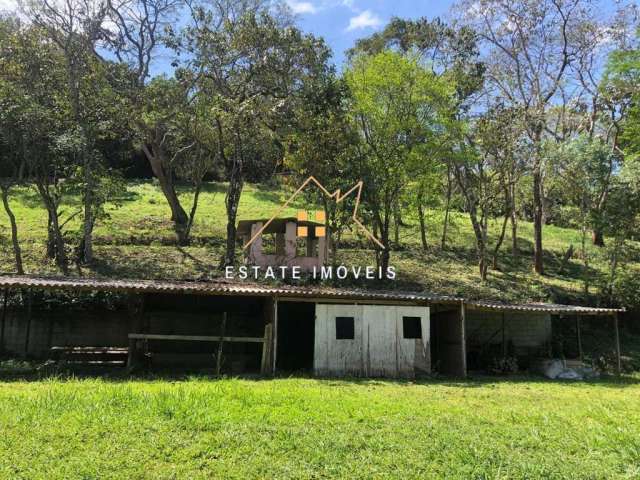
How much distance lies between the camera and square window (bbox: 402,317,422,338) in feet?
44.9

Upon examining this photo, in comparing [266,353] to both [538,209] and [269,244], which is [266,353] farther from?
[538,209]

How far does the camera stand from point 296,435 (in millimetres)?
6754

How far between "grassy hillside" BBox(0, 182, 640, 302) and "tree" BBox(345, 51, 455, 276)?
4.13 metres

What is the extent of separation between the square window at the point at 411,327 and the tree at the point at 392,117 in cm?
665

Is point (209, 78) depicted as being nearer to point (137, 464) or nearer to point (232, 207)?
point (232, 207)

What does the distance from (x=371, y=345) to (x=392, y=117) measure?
9692mm

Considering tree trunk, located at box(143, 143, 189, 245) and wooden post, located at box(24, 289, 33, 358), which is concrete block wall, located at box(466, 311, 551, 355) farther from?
tree trunk, located at box(143, 143, 189, 245)

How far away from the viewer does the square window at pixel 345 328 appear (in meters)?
13.2

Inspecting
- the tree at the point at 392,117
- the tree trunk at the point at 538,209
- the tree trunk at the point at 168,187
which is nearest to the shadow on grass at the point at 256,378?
the tree at the point at 392,117

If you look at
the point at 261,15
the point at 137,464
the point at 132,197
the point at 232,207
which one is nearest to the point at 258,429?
the point at 137,464

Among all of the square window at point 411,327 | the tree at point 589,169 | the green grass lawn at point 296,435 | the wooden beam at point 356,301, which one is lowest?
the green grass lawn at point 296,435

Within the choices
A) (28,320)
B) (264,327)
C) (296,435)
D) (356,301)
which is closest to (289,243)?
(264,327)

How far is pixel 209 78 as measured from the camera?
20078mm

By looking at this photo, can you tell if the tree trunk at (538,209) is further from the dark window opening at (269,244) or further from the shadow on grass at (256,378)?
the dark window opening at (269,244)
